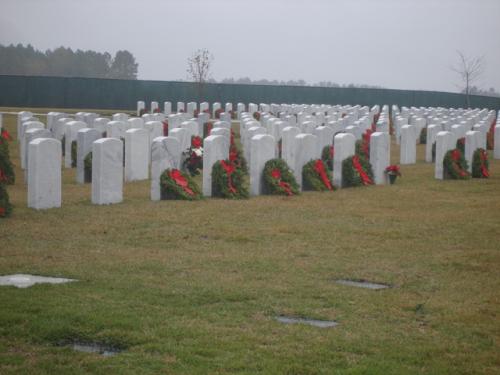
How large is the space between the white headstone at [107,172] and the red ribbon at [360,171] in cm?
470

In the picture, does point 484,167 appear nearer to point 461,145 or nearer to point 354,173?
point 461,145

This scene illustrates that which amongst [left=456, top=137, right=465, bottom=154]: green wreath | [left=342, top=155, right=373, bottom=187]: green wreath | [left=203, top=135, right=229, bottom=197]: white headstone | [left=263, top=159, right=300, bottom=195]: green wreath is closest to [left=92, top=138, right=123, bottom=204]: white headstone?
[left=203, top=135, right=229, bottom=197]: white headstone

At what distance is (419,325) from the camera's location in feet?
21.6

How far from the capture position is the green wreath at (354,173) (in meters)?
15.7

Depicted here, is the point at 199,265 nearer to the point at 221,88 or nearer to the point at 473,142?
the point at 473,142

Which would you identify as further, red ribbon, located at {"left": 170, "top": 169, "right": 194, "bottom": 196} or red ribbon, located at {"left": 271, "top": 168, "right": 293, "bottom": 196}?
red ribbon, located at {"left": 271, "top": 168, "right": 293, "bottom": 196}

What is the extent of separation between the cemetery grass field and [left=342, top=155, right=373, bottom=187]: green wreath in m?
2.45

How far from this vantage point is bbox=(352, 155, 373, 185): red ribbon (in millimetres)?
15810

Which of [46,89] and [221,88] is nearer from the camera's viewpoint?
[46,89]

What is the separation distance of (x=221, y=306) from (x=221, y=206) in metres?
5.95

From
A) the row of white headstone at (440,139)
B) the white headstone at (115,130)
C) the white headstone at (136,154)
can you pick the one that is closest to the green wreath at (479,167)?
the row of white headstone at (440,139)

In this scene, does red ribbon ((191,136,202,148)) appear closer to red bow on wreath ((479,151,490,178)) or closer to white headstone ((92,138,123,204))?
white headstone ((92,138,123,204))

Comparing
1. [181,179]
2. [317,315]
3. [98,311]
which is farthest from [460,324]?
[181,179]

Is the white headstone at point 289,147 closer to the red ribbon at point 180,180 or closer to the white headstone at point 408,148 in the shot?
the red ribbon at point 180,180
